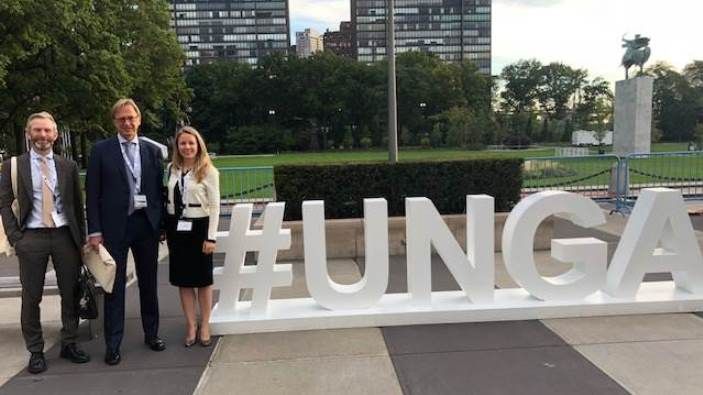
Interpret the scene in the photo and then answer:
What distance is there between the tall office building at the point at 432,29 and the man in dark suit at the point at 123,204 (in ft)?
281

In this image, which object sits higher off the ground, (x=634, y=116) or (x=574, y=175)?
(x=634, y=116)

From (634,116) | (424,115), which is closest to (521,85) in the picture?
(424,115)

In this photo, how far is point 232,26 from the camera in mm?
137375

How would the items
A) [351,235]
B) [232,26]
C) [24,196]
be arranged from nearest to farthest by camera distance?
[24,196] → [351,235] → [232,26]

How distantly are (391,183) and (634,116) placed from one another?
21341 millimetres

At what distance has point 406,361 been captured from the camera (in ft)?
13.8

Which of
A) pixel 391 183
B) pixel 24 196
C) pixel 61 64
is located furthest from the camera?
pixel 61 64

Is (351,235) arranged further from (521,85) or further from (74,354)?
(521,85)

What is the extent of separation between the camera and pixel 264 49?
13675cm

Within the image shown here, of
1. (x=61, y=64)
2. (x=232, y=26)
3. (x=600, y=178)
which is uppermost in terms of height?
(x=232, y=26)

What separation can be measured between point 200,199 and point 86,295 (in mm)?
1157

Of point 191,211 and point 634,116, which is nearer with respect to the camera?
point 191,211

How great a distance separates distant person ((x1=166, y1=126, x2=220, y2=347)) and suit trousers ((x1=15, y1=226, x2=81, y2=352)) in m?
0.72

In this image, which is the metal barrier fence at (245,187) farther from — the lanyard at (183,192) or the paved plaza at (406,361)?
the lanyard at (183,192)
